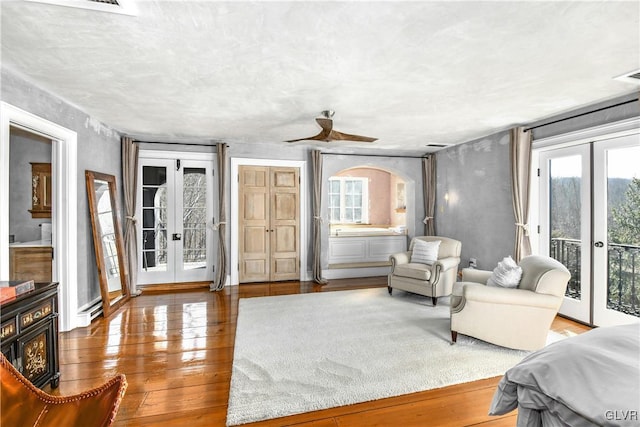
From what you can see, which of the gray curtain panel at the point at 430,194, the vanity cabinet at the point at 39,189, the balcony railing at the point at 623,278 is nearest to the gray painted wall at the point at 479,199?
the gray curtain panel at the point at 430,194

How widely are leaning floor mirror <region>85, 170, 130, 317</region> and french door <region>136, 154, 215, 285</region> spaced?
573 millimetres

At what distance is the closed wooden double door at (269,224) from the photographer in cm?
571

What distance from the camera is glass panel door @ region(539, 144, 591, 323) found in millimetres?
3623

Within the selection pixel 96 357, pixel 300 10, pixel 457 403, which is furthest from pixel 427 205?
pixel 96 357

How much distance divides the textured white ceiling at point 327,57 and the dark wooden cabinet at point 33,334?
180 cm

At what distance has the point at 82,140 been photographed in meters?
3.81

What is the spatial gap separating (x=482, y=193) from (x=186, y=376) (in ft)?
16.1

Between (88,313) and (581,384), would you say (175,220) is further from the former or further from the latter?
(581,384)

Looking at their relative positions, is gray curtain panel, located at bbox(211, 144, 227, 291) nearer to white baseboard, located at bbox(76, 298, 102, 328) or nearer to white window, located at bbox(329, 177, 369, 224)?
white baseboard, located at bbox(76, 298, 102, 328)

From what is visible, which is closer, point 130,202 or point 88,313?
point 88,313

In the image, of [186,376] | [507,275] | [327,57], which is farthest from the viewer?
[507,275]

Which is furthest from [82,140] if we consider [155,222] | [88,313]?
[88,313]

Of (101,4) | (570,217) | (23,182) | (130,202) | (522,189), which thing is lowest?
(570,217)

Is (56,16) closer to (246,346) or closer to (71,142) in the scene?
(71,142)
